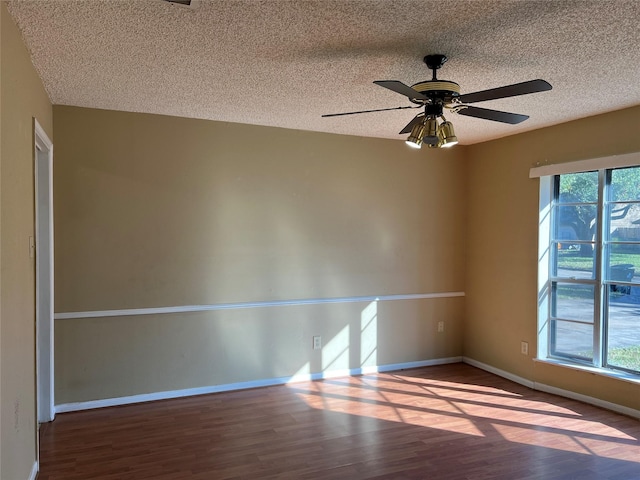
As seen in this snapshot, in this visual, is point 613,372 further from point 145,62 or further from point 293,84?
point 145,62

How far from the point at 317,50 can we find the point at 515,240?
3.02 m

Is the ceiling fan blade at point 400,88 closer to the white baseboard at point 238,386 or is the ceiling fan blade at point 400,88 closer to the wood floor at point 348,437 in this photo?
the wood floor at point 348,437

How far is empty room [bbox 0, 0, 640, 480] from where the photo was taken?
2.35 metres

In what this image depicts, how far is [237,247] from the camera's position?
14.0ft

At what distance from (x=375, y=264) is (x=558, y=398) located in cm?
203

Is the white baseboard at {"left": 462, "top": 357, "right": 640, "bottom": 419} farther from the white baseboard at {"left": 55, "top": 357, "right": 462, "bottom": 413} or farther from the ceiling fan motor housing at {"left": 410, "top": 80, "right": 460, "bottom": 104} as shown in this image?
the ceiling fan motor housing at {"left": 410, "top": 80, "right": 460, "bottom": 104}

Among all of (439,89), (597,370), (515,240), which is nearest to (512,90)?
(439,89)

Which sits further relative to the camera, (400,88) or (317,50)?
(317,50)

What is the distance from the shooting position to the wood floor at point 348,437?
2838 mm

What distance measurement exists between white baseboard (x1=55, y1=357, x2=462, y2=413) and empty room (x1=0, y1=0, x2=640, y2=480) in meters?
0.02

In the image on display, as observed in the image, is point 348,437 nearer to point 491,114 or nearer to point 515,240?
point 491,114

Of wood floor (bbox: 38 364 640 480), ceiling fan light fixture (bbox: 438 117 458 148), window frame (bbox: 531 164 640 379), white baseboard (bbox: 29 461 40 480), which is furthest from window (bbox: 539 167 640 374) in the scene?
white baseboard (bbox: 29 461 40 480)

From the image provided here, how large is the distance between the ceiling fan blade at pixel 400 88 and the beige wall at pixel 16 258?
5.46 ft

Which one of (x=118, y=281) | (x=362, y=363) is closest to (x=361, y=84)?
(x=118, y=281)
